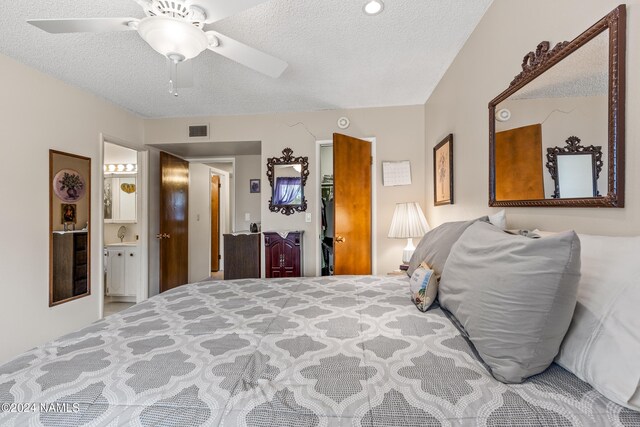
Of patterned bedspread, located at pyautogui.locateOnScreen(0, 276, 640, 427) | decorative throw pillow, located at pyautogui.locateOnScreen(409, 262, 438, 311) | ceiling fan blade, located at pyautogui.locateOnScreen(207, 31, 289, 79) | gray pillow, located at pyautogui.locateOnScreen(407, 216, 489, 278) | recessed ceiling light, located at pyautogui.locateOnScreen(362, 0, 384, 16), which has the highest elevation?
recessed ceiling light, located at pyautogui.locateOnScreen(362, 0, 384, 16)

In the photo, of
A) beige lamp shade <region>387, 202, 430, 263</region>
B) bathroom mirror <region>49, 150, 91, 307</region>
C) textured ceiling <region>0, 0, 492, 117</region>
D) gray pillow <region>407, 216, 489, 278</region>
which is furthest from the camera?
beige lamp shade <region>387, 202, 430, 263</region>

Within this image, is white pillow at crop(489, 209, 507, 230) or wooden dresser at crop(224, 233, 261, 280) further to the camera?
wooden dresser at crop(224, 233, 261, 280)

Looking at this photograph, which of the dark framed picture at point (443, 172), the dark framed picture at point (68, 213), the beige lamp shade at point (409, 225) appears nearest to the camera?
the dark framed picture at point (443, 172)

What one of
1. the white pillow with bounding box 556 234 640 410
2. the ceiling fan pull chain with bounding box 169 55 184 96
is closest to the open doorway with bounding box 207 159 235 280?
the ceiling fan pull chain with bounding box 169 55 184 96

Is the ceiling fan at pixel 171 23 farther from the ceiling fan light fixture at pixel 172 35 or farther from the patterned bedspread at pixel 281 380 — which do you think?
the patterned bedspread at pixel 281 380

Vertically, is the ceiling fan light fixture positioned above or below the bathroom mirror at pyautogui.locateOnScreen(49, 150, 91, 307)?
above

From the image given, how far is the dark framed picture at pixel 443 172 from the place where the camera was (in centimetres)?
246

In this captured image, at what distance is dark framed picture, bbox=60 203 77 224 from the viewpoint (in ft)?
9.21

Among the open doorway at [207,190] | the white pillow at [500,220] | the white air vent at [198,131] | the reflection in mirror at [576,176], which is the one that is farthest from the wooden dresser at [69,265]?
the reflection in mirror at [576,176]

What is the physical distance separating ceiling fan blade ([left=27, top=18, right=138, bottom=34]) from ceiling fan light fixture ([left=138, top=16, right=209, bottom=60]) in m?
0.08

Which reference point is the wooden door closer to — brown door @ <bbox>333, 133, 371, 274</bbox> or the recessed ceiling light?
the recessed ceiling light

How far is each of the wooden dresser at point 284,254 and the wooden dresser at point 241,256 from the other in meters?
0.28

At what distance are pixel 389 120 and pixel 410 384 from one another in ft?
10.4

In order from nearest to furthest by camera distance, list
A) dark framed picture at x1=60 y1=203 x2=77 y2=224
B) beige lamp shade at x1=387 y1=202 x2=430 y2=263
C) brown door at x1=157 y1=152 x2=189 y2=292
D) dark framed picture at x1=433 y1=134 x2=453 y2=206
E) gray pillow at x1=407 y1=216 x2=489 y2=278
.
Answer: gray pillow at x1=407 y1=216 x2=489 y2=278 < dark framed picture at x1=433 y1=134 x2=453 y2=206 < dark framed picture at x1=60 y1=203 x2=77 y2=224 < beige lamp shade at x1=387 y1=202 x2=430 y2=263 < brown door at x1=157 y1=152 x2=189 y2=292
